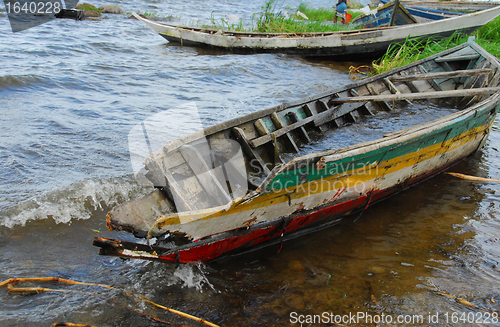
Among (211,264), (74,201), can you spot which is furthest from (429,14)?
(74,201)

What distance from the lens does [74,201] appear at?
3.80 m

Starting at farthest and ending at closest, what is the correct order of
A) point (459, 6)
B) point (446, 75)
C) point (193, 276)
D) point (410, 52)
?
1. point (459, 6)
2. point (410, 52)
3. point (446, 75)
4. point (193, 276)

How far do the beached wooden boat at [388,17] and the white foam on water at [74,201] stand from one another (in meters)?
10.1

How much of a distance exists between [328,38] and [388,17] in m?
3.39

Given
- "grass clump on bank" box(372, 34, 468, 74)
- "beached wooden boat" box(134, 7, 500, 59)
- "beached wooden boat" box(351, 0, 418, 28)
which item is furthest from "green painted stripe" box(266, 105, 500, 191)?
"beached wooden boat" box(351, 0, 418, 28)

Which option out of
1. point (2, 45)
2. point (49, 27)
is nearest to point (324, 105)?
point (2, 45)

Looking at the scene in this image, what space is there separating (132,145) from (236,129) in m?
2.42

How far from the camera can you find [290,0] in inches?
1185

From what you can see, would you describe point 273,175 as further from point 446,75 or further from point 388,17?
point 388,17

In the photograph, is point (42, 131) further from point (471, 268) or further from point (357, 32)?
point (357, 32)

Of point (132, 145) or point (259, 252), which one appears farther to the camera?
point (132, 145)

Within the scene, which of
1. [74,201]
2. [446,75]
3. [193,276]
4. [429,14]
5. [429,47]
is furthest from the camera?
[429,14]

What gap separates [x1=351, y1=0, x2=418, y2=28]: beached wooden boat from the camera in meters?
10.2

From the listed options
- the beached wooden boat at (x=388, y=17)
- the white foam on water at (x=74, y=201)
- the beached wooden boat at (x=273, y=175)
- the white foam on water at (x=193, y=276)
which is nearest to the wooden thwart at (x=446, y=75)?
the beached wooden boat at (x=273, y=175)
